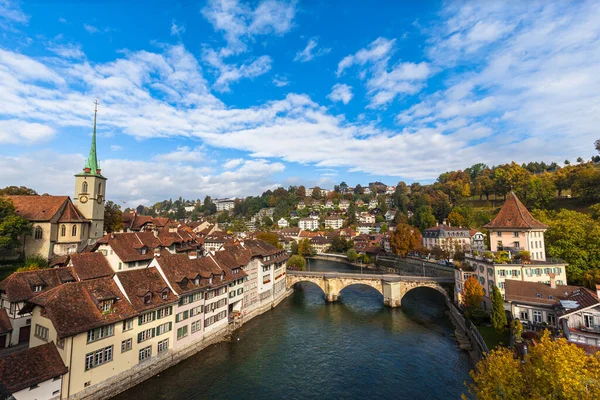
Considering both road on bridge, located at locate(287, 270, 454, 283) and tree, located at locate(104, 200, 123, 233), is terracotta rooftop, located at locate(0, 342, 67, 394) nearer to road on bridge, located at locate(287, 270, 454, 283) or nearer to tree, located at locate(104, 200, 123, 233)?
road on bridge, located at locate(287, 270, 454, 283)

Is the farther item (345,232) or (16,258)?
(345,232)

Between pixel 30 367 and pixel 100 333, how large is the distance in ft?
14.8

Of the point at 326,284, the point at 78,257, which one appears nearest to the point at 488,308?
the point at 326,284

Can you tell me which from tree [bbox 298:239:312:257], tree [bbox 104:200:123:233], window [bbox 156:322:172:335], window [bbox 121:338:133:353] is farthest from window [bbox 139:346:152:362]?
tree [bbox 298:239:312:257]

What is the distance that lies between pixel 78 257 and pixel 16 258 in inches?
730

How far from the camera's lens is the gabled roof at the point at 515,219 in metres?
44.0

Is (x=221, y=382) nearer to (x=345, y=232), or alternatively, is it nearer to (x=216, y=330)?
(x=216, y=330)

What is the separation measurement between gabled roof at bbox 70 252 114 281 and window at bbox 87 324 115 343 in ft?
37.5

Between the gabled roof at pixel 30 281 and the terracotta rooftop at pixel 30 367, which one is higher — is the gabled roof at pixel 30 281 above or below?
above

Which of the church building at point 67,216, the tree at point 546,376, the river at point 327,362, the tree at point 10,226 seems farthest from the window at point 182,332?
the tree at point 546,376

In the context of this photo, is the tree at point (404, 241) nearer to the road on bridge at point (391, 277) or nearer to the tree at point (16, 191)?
the road on bridge at point (391, 277)

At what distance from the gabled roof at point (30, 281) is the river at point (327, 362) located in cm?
1455

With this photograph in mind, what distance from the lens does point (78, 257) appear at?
35.0m

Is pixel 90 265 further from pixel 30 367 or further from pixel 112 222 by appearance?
pixel 112 222
